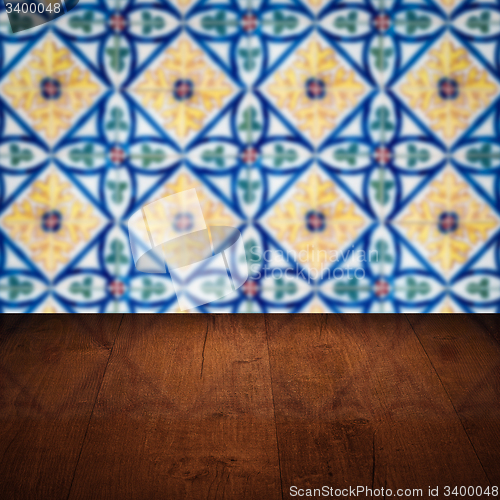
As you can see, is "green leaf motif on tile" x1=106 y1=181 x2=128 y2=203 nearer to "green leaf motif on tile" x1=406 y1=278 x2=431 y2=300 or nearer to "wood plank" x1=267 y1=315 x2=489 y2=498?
"wood plank" x1=267 y1=315 x2=489 y2=498

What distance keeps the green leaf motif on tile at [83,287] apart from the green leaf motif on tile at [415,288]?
0.54 metres

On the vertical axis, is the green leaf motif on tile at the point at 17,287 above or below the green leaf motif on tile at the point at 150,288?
above

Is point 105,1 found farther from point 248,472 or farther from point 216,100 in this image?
point 248,472

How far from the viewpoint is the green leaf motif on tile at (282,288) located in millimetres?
984

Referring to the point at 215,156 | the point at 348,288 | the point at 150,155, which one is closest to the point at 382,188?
the point at 348,288

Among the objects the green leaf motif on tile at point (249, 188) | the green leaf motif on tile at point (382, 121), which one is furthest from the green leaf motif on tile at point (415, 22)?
the green leaf motif on tile at point (249, 188)

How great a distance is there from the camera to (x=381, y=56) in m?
0.92

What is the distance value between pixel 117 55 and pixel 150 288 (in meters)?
0.38

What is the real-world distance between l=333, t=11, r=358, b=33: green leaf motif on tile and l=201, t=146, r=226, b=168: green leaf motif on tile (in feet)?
0.87

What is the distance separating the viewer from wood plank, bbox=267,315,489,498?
594 millimetres

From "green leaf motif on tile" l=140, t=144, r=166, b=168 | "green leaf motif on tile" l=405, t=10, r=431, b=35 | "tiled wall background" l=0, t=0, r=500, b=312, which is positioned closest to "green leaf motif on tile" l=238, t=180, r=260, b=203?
"tiled wall background" l=0, t=0, r=500, b=312

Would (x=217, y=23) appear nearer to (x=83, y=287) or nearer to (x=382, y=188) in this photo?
(x=382, y=188)

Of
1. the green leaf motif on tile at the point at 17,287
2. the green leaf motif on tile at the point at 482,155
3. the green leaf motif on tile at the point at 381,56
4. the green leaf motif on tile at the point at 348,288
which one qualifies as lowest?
the green leaf motif on tile at the point at 348,288

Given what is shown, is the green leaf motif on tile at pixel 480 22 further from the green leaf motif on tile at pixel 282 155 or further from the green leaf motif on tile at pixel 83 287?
the green leaf motif on tile at pixel 83 287
